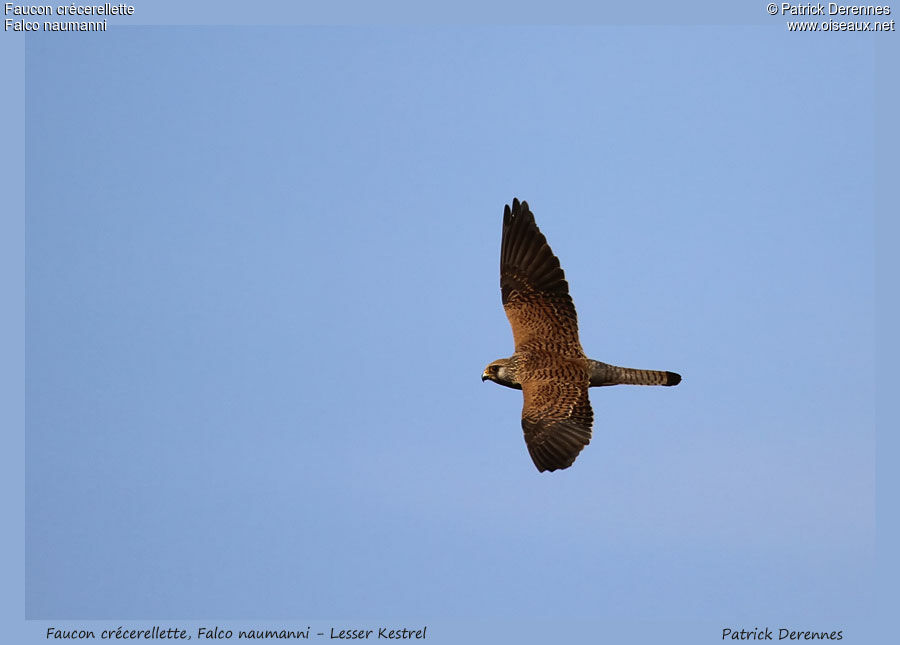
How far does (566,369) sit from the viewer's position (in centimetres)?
2170

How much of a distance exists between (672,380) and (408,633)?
19.6 ft

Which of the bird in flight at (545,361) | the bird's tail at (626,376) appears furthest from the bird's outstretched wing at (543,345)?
the bird's tail at (626,376)

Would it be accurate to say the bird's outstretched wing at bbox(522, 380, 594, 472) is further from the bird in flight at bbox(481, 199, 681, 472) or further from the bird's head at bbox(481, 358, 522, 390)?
the bird's head at bbox(481, 358, 522, 390)

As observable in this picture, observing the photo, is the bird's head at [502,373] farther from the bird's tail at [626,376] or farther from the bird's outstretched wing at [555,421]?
the bird's tail at [626,376]

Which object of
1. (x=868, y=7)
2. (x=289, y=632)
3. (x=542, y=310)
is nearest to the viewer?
(x=289, y=632)

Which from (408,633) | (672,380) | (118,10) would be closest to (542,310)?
(672,380)

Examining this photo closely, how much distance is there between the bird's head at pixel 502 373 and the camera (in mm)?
22031

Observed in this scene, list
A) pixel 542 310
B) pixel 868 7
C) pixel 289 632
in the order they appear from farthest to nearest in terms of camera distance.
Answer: pixel 868 7
pixel 542 310
pixel 289 632

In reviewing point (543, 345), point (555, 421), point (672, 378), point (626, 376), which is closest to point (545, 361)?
point (543, 345)

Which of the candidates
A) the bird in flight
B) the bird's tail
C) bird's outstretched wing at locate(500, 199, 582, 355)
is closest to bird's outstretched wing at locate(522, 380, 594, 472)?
the bird in flight

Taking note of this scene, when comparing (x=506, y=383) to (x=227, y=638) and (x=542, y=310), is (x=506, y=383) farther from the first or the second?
(x=227, y=638)

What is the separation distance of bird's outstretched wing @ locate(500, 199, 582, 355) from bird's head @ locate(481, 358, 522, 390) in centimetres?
47

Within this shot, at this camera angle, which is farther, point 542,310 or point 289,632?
point 542,310

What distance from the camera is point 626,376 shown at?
71.4 feet
